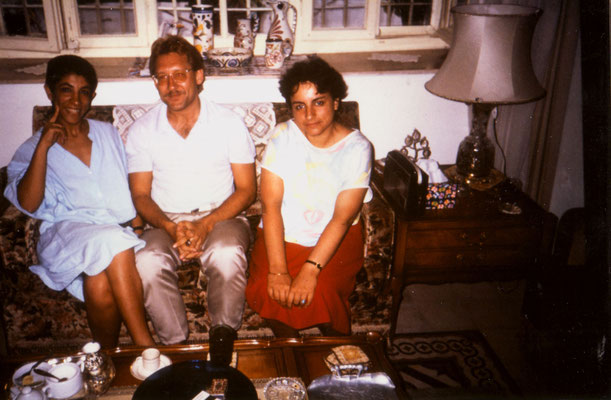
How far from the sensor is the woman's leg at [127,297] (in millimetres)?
1803

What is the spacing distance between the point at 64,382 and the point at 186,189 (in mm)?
1095

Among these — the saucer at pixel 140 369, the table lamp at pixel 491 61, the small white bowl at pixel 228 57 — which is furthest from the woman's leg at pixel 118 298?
the table lamp at pixel 491 61

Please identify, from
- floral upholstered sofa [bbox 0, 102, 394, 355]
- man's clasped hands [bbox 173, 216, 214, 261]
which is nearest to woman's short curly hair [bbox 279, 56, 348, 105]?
floral upholstered sofa [bbox 0, 102, 394, 355]

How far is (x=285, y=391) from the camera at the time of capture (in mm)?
1222

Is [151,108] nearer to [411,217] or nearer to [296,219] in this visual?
[296,219]

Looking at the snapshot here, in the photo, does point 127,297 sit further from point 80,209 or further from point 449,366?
point 449,366

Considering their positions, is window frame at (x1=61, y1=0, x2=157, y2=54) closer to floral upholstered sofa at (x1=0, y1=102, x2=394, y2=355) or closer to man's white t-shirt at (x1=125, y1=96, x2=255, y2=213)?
floral upholstered sofa at (x1=0, y1=102, x2=394, y2=355)

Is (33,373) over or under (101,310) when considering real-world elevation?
over

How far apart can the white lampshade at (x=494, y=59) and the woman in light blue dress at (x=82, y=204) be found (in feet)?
5.15

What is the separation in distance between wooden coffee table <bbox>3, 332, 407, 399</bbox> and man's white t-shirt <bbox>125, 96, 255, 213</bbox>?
89 cm

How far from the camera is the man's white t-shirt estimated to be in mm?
2084

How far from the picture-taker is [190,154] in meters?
2.09

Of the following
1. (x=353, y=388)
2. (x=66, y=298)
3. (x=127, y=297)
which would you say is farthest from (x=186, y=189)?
(x=353, y=388)

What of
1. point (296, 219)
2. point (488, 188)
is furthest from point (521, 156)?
point (296, 219)
